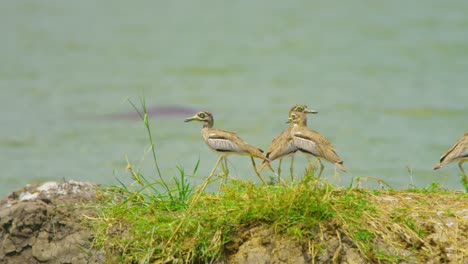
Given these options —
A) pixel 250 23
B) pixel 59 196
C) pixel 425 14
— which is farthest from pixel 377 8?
pixel 59 196

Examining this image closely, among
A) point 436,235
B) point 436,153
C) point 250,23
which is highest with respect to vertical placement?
point 250,23

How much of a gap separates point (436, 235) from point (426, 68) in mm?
12818

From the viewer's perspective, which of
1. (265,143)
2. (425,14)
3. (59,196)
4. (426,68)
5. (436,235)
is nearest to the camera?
(436,235)

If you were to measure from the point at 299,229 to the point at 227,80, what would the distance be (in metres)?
12.8

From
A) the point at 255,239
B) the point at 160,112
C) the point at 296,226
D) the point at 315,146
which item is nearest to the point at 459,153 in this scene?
the point at 315,146

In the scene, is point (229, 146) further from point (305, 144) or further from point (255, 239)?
point (255, 239)

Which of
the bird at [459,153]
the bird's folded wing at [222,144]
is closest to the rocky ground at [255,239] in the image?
the bird at [459,153]

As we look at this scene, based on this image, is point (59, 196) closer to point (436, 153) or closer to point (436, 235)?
point (436, 235)

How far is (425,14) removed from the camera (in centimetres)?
2398

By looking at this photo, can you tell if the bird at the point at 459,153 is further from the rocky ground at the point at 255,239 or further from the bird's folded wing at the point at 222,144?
the bird's folded wing at the point at 222,144

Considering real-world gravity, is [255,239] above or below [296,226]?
below

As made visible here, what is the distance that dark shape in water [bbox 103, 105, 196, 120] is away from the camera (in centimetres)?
1811

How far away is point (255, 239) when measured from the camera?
24.8 feet

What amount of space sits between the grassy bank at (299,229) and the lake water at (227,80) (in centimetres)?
440
